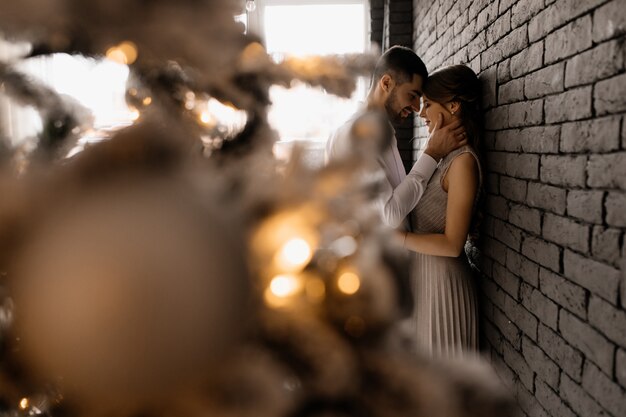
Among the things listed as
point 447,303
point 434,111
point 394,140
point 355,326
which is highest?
point 434,111

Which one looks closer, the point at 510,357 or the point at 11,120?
the point at 11,120

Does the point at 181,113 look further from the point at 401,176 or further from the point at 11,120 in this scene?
the point at 401,176

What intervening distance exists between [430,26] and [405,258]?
9.43 feet

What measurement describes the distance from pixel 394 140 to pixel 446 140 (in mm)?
298

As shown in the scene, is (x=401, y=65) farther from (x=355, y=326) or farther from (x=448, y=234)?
(x=355, y=326)

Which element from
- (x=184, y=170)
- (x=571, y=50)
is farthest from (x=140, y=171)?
(x=571, y=50)

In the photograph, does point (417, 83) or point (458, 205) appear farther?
point (417, 83)

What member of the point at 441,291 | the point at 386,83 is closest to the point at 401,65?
the point at 386,83

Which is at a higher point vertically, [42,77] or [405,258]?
[42,77]

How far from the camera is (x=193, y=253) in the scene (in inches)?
16.5

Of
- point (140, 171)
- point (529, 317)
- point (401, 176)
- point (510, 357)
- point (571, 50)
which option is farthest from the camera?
point (401, 176)

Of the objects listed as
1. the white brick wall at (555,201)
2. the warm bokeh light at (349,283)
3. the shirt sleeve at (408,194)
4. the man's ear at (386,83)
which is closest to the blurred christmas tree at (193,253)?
the warm bokeh light at (349,283)

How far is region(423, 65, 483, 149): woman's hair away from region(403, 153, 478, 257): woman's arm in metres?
0.14

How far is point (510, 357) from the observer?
1735mm
